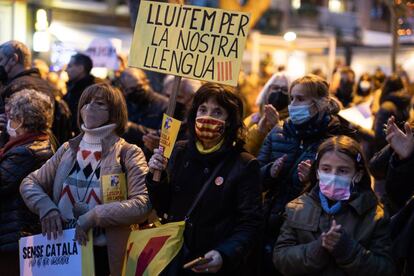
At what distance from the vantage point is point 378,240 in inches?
160

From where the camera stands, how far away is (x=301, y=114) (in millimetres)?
5355

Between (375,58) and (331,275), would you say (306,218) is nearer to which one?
(331,275)

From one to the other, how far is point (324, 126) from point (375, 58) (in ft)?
69.6

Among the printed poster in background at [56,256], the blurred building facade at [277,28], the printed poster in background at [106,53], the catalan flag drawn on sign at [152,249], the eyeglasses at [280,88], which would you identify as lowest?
the printed poster in background at [56,256]

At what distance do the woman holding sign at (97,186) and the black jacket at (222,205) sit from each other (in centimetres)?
36

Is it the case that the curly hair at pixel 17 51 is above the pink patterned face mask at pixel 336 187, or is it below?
above

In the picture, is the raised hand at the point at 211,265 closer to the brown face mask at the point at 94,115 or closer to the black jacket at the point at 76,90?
the brown face mask at the point at 94,115

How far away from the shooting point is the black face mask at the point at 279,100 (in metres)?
6.71

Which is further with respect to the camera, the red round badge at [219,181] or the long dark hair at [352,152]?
the red round badge at [219,181]

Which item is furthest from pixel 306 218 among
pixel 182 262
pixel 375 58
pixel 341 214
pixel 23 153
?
pixel 375 58

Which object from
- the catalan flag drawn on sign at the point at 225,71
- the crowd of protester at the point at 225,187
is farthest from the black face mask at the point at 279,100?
the catalan flag drawn on sign at the point at 225,71

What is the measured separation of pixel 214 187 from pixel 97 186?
0.89 m

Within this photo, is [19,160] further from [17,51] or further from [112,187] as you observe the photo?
[17,51]

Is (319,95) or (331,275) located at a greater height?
(319,95)
